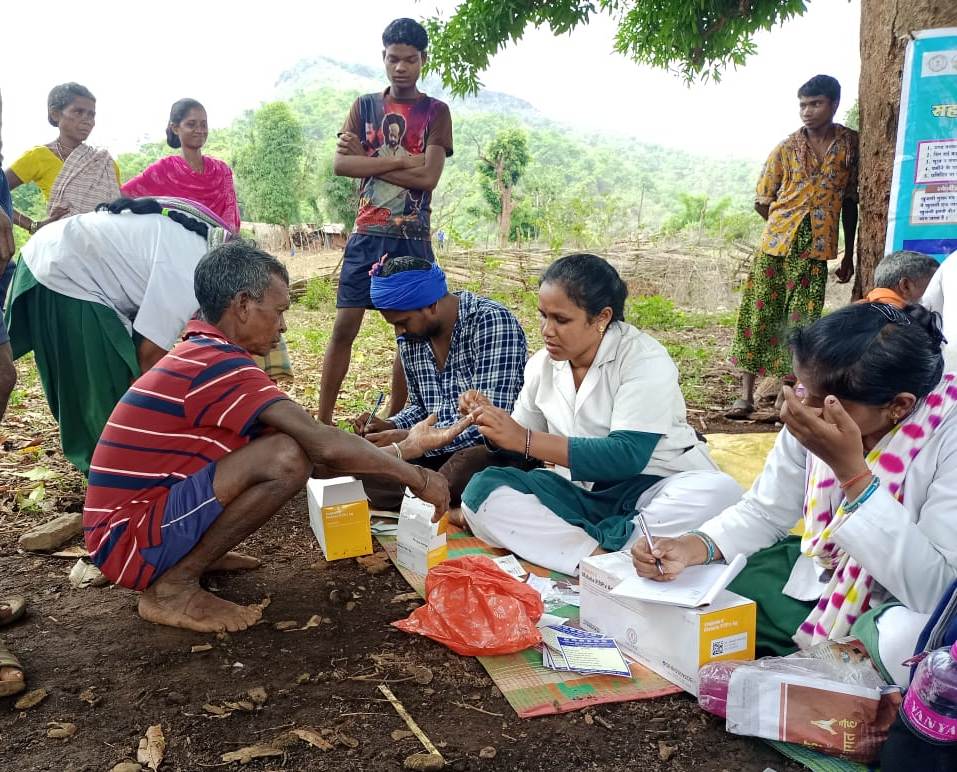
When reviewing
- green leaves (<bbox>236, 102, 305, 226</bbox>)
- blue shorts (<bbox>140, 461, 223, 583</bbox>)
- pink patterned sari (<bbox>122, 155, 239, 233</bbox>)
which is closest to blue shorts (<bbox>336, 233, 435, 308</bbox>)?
pink patterned sari (<bbox>122, 155, 239, 233</bbox>)

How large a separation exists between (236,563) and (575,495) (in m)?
1.35

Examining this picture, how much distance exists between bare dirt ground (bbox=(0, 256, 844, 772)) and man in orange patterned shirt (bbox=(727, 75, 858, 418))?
3.25 metres

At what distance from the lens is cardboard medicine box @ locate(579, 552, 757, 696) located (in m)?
2.00

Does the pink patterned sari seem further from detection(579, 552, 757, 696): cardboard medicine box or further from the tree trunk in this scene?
the tree trunk

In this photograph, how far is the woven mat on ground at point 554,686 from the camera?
6.65 ft

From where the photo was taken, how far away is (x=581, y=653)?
7.25ft

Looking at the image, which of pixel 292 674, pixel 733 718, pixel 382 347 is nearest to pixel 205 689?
pixel 292 674

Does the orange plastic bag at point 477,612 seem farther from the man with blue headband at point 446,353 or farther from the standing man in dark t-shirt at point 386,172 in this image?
the standing man in dark t-shirt at point 386,172

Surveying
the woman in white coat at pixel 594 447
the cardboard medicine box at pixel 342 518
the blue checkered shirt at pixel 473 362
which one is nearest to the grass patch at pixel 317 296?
the blue checkered shirt at pixel 473 362

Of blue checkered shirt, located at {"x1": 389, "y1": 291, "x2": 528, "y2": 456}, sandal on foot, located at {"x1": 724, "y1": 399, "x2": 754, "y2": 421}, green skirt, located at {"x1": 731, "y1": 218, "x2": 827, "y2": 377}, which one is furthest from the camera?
sandal on foot, located at {"x1": 724, "y1": 399, "x2": 754, "y2": 421}

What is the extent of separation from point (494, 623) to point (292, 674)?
1.98 feet

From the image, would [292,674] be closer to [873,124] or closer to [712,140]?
[873,124]

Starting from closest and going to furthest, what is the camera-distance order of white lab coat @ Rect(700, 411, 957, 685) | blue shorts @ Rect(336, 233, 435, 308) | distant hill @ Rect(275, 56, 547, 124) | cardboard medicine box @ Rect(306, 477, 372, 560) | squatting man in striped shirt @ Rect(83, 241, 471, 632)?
white lab coat @ Rect(700, 411, 957, 685) < squatting man in striped shirt @ Rect(83, 241, 471, 632) < cardboard medicine box @ Rect(306, 477, 372, 560) < blue shorts @ Rect(336, 233, 435, 308) < distant hill @ Rect(275, 56, 547, 124)

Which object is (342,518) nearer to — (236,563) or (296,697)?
(236,563)
